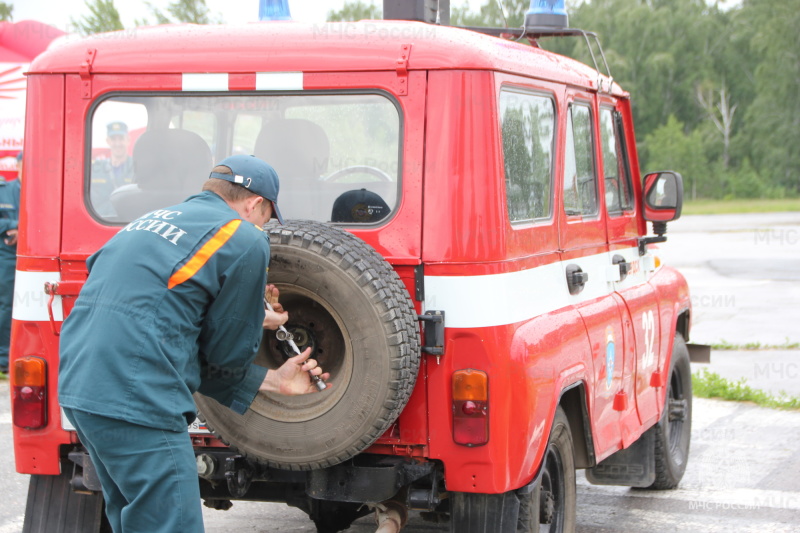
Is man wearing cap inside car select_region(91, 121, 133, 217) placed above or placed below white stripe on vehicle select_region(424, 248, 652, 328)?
above

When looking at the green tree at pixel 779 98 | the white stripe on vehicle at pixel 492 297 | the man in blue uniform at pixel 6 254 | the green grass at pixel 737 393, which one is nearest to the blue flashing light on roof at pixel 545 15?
the white stripe on vehicle at pixel 492 297

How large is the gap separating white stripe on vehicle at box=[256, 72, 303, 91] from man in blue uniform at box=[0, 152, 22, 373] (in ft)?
22.7

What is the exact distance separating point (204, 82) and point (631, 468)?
11.0 ft

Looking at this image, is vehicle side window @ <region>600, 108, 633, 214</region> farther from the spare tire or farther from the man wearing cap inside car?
the man wearing cap inside car

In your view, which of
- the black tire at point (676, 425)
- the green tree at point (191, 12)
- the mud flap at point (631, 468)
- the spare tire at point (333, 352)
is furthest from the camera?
the green tree at point (191, 12)

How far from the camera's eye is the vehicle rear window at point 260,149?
4.07m

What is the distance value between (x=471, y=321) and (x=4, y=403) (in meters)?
6.29

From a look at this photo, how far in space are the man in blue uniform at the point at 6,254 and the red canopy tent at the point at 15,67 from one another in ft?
8.86

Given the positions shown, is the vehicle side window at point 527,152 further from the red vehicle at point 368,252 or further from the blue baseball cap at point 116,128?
the blue baseball cap at point 116,128

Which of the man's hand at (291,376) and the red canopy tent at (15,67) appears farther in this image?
the red canopy tent at (15,67)

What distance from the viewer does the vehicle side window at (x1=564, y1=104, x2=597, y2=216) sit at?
4.78 meters

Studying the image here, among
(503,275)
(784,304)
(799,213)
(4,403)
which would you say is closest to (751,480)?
(503,275)

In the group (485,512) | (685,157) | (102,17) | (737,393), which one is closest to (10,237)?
(737,393)

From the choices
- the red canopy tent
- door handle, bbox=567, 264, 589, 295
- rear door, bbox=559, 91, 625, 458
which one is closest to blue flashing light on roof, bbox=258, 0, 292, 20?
rear door, bbox=559, 91, 625, 458
